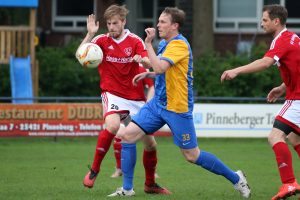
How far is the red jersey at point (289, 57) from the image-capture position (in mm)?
8703

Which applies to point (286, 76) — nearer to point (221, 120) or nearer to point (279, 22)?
point (279, 22)

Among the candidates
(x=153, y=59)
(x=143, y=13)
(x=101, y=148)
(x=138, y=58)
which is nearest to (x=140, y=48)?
(x=138, y=58)

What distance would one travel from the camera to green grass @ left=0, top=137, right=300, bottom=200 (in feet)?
31.9

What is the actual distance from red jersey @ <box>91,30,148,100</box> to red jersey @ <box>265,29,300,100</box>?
2079 mm

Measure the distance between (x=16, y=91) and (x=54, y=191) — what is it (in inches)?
436

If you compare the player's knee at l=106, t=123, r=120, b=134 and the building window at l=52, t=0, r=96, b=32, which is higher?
the building window at l=52, t=0, r=96, b=32

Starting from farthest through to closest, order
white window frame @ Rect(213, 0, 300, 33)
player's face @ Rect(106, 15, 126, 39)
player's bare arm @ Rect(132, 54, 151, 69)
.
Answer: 1. white window frame @ Rect(213, 0, 300, 33)
2. player's face @ Rect(106, 15, 126, 39)
3. player's bare arm @ Rect(132, 54, 151, 69)

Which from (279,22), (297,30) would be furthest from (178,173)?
(297,30)

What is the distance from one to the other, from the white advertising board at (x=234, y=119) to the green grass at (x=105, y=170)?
10.6 inches

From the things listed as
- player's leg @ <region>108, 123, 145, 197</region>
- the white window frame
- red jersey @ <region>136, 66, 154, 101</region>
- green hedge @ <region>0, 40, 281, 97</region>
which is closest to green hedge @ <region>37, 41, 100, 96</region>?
green hedge @ <region>0, 40, 281, 97</region>

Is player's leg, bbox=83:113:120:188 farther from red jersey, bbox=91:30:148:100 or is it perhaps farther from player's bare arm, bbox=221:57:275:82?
player's bare arm, bbox=221:57:275:82

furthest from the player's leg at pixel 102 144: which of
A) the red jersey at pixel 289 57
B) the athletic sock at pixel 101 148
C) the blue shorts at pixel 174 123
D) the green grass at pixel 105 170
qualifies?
the red jersey at pixel 289 57

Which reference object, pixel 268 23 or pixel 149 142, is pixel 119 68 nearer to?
pixel 149 142

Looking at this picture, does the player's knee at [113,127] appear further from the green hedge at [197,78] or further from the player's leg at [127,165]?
the green hedge at [197,78]
